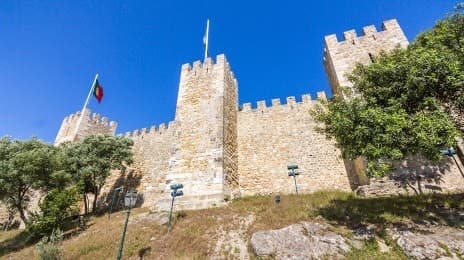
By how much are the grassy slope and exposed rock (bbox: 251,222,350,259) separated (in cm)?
41

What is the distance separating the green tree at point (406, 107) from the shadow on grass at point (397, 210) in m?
1.65

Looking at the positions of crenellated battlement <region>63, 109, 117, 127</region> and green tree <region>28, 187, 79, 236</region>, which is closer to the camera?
green tree <region>28, 187, 79, 236</region>

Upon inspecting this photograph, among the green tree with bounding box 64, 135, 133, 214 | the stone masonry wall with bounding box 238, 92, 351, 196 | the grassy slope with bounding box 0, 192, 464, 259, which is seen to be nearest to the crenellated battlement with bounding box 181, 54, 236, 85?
the stone masonry wall with bounding box 238, 92, 351, 196

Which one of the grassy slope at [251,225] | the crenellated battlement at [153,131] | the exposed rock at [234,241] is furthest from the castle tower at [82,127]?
the exposed rock at [234,241]

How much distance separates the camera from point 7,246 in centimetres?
1298

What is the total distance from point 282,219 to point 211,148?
5818 millimetres

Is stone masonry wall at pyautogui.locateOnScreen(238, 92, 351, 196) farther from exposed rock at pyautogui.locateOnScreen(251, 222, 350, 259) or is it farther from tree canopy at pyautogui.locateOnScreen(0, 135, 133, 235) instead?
tree canopy at pyautogui.locateOnScreen(0, 135, 133, 235)

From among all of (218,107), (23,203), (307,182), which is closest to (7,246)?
(23,203)

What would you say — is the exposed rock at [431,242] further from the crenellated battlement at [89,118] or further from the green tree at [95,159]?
the crenellated battlement at [89,118]

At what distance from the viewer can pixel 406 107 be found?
7992 millimetres

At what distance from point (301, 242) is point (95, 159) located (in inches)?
576

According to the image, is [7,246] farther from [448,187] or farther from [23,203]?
[448,187]

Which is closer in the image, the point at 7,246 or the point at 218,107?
the point at 7,246

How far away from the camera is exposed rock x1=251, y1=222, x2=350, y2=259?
649 cm
